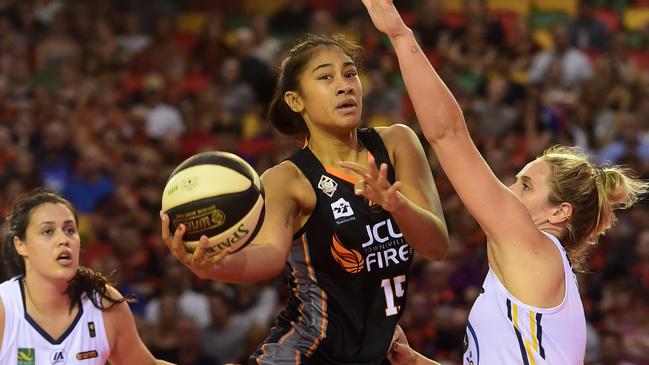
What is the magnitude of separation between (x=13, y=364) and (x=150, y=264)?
4.82m

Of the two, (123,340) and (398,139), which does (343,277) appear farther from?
(123,340)

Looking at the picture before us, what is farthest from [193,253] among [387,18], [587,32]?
[587,32]

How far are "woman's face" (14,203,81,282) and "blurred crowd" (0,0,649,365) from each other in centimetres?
379

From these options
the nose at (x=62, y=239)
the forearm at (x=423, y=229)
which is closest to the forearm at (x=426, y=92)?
the forearm at (x=423, y=229)

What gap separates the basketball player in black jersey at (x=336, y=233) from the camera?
4.14 metres

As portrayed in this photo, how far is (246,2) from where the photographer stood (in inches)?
556

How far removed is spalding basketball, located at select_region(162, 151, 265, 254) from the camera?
11.9 ft

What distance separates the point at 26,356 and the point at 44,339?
0.10 metres

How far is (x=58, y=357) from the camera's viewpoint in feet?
14.9

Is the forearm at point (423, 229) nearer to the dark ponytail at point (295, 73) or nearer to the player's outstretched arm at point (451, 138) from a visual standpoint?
the player's outstretched arm at point (451, 138)

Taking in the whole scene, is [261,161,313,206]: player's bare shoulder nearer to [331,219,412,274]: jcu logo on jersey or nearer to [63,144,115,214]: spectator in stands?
[331,219,412,274]: jcu logo on jersey

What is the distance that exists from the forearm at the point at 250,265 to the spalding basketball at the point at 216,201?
0.21 ft

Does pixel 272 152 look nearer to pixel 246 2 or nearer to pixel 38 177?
pixel 38 177

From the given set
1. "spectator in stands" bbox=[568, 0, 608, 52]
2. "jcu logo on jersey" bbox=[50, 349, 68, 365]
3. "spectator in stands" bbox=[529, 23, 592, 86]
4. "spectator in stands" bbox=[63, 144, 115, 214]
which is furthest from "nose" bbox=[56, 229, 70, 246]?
"spectator in stands" bbox=[568, 0, 608, 52]
